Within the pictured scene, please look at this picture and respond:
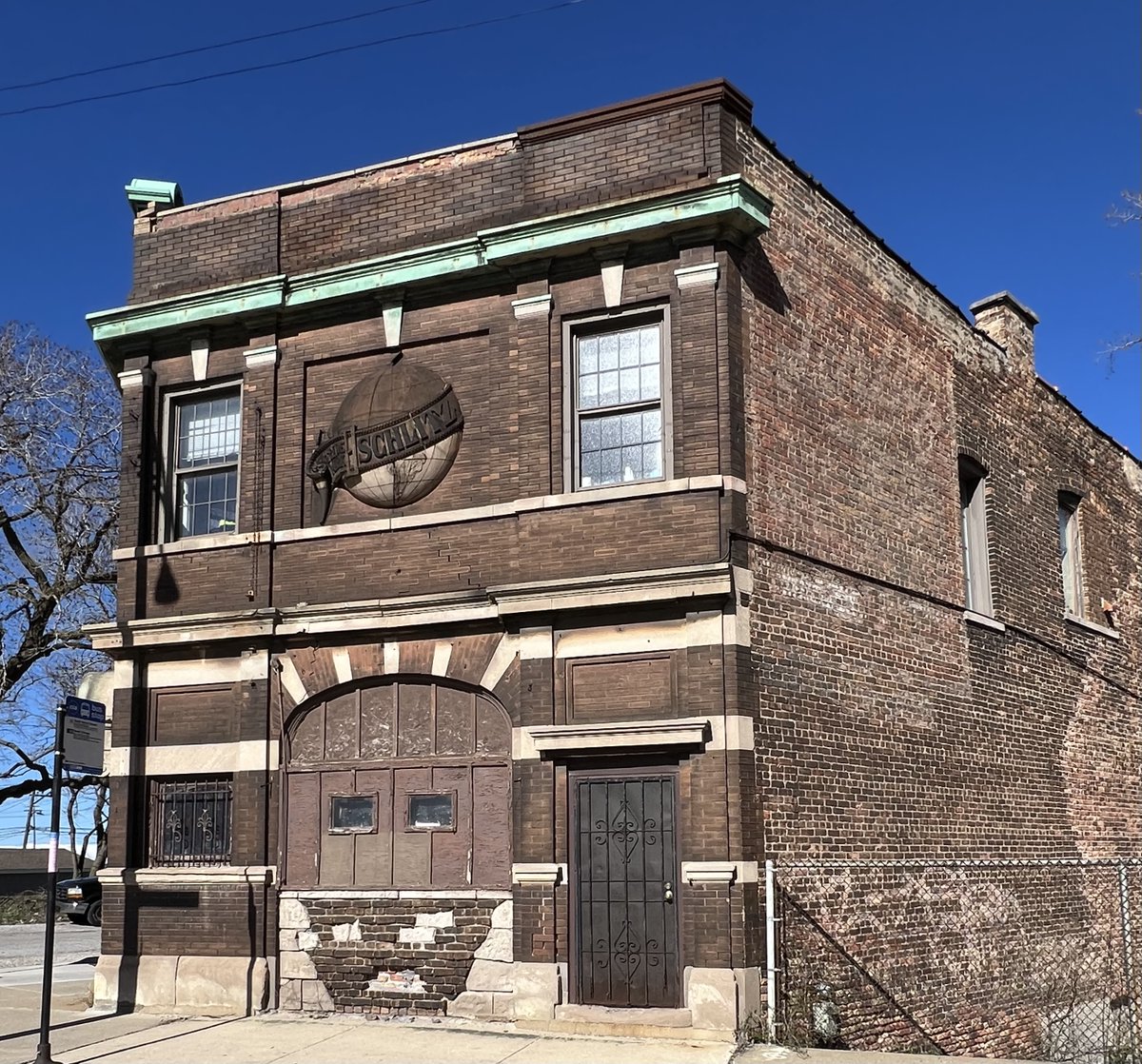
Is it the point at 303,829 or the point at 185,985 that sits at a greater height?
the point at 303,829

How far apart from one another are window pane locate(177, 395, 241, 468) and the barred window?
11.7ft

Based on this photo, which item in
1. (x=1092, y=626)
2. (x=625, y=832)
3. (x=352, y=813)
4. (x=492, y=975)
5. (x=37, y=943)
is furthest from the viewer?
(x=37, y=943)

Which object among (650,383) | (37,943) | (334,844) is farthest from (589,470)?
(37,943)

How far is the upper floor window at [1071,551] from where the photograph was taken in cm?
2028

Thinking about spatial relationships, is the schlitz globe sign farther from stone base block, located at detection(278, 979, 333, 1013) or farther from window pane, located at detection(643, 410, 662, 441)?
stone base block, located at detection(278, 979, 333, 1013)

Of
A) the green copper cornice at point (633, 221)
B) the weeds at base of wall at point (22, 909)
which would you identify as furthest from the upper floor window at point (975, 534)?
the weeds at base of wall at point (22, 909)

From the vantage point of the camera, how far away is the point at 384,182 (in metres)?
15.0

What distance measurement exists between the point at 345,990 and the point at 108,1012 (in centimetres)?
255

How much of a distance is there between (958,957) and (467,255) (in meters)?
9.06

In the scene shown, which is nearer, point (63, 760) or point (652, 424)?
point (63, 760)

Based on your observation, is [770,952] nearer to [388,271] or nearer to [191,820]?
[191,820]

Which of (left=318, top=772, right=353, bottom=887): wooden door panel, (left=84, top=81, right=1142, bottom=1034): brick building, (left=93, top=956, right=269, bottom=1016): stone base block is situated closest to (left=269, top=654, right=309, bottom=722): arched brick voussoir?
(left=84, top=81, right=1142, bottom=1034): brick building

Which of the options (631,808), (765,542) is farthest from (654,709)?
(765,542)

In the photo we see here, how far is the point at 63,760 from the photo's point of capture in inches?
461
